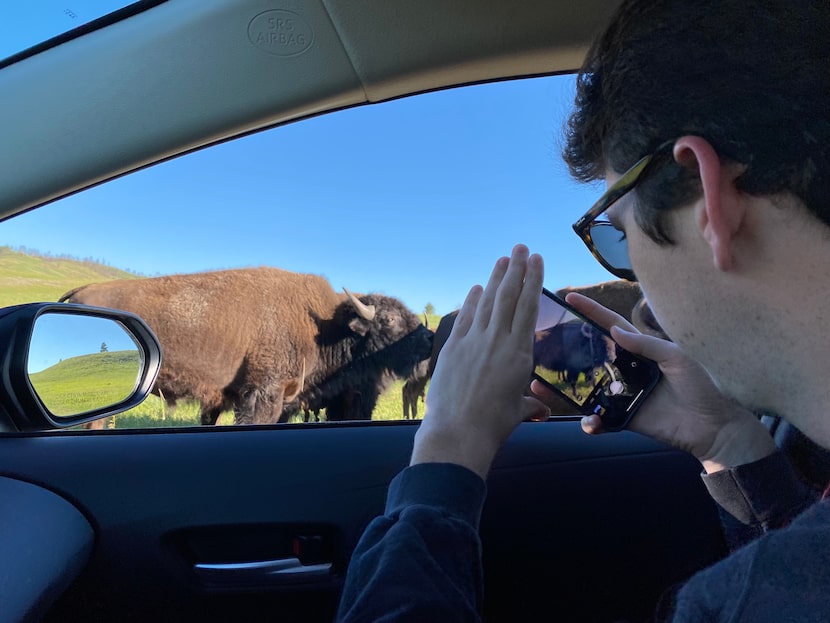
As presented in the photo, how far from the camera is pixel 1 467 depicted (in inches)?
71.9

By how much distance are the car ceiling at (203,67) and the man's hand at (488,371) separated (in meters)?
1.08

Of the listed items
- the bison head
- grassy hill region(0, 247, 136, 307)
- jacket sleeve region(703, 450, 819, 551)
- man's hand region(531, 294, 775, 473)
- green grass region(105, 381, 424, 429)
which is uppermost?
the bison head

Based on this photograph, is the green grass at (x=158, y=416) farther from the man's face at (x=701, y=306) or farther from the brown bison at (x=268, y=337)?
the man's face at (x=701, y=306)

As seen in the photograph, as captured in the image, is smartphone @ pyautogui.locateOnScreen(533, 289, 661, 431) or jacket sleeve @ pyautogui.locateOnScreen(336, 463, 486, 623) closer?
jacket sleeve @ pyautogui.locateOnScreen(336, 463, 486, 623)

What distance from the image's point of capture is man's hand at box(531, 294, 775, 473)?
4.89 feet

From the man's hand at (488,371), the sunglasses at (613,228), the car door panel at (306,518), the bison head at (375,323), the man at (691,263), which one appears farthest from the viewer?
the bison head at (375,323)

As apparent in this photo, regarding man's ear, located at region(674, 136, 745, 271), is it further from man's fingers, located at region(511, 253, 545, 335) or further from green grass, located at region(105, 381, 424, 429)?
green grass, located at region(105, 381, 424, 429)

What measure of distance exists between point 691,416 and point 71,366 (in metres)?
1.91

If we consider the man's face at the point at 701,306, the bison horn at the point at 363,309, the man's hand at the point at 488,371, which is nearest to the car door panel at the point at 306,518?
the man's hand at the point at 488,371

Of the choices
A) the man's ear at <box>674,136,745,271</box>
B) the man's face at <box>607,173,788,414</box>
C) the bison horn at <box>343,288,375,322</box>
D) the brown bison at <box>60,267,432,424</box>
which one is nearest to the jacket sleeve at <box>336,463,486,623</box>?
the man's face at <box>607,173,788,414</box>

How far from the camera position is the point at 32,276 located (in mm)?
2186

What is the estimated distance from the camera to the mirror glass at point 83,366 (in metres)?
1.95

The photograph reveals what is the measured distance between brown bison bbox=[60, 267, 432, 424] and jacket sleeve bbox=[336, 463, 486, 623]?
227cm

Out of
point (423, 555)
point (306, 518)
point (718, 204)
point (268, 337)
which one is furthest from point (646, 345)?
point (268, 337)
